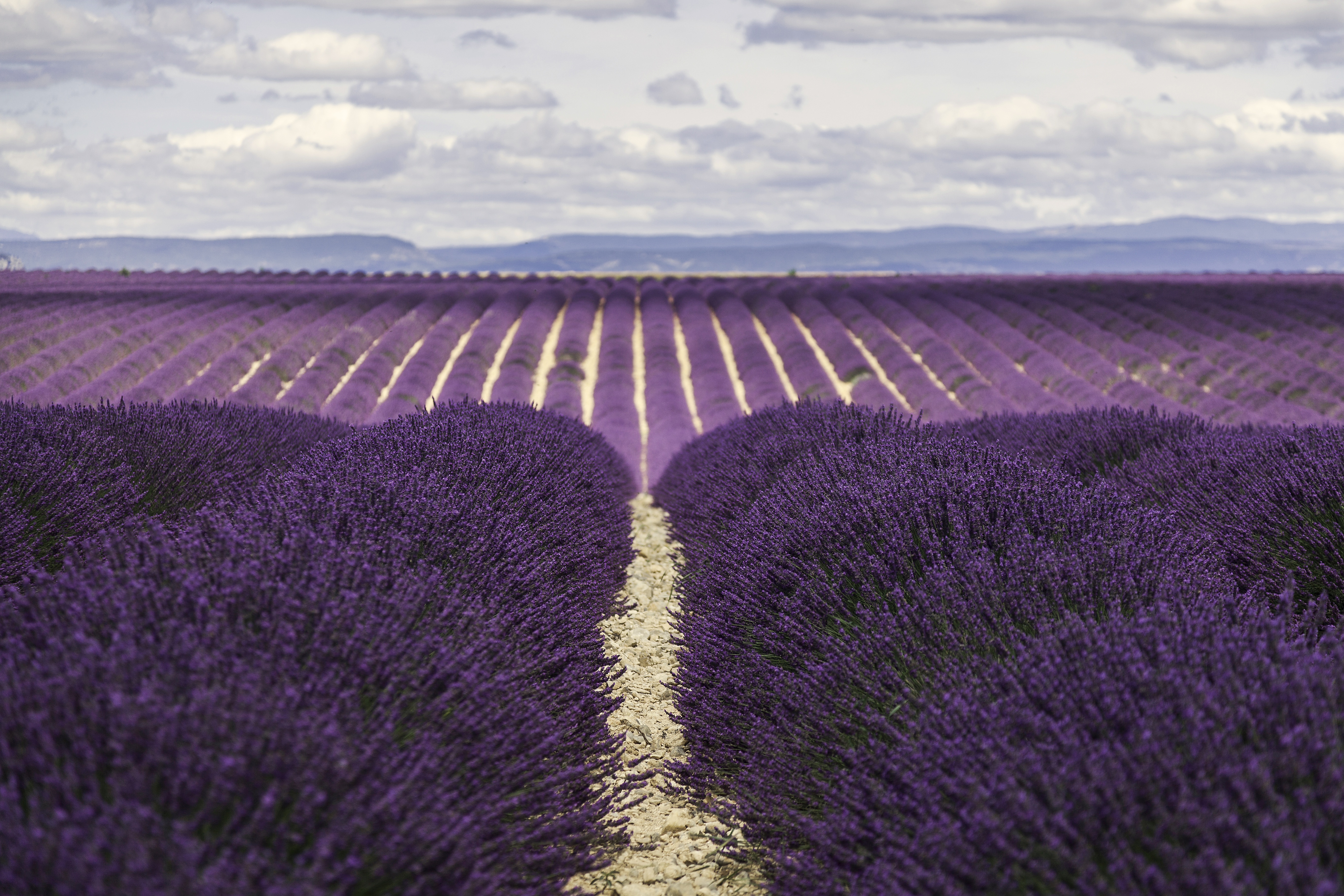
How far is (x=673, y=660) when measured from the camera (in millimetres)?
4883

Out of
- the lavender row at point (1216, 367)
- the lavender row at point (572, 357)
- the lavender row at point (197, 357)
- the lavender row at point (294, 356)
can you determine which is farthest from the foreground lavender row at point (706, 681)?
the lavender row at point (1216, 367)

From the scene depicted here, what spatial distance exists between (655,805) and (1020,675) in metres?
1.71

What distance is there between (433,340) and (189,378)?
4.15m

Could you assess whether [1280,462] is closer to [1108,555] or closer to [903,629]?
[1108,555]

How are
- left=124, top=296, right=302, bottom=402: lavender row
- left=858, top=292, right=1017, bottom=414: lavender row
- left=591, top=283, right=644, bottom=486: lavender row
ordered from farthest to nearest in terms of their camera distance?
left=858, top=292, right=1017, bottom=414: lavender row → left=124, top=296, right=302, bottom=402: lavender row → left=591, top=283, right=644, bottom=486: lavender row

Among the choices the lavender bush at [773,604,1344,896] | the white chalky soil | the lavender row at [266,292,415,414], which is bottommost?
the white chalky soil

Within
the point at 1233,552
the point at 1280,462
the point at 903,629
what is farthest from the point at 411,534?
the point at 1280,462

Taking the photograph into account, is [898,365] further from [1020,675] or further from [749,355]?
[1020,675]

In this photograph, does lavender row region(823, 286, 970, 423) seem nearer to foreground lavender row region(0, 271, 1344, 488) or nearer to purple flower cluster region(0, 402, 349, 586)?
foreground lavender row region(0, 271, 1344, 488)

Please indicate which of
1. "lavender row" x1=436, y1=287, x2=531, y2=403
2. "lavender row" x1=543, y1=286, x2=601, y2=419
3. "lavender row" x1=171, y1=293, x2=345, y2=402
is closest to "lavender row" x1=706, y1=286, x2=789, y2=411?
"lavender row" x1=543, y1=286, x2=601, y2=419

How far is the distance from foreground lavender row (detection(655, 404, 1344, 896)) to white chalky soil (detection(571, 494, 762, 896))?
168mm

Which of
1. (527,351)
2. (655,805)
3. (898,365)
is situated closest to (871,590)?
(655,805)

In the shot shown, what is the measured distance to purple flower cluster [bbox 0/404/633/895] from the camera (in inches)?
63.5

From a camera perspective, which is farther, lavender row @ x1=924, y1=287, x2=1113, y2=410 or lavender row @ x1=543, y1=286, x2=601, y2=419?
lavender row @ x1=924, y1=287, x2=1113, y2=410
